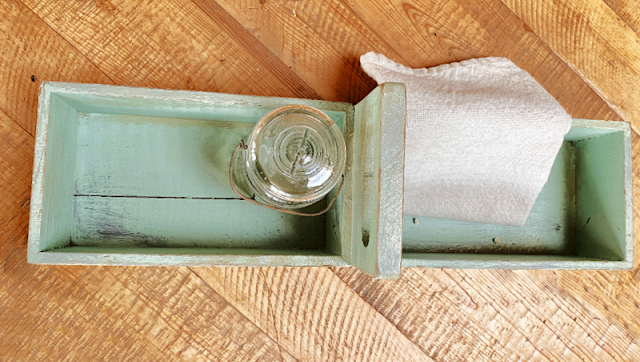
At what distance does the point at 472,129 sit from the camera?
1.66 ft

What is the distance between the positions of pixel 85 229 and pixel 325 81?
13.9 inches

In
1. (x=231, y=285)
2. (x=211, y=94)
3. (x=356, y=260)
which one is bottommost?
(x=231, y=285)

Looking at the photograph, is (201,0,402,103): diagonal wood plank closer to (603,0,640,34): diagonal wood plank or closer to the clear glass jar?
the clear glass jar

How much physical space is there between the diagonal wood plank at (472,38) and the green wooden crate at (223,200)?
9 cm

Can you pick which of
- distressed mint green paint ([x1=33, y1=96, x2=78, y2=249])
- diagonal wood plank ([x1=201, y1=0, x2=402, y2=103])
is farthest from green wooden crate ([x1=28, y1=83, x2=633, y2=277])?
diagonal wood plank ([x1=201, y1=0, x2=402, y2=103])

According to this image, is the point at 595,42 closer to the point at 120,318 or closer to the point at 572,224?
the point at 572,224

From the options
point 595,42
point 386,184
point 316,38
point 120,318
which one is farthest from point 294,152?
point 595,42

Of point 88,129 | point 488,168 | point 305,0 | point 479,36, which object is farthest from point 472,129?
point 88,129

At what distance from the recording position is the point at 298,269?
552 mm

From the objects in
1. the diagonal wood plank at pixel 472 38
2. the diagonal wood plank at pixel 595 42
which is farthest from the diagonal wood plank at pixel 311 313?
the diagonal wood plank at pixel 595 42

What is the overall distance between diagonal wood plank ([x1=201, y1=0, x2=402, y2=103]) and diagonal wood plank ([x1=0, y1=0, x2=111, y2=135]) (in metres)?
0.19

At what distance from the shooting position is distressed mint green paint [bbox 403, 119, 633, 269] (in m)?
0.49

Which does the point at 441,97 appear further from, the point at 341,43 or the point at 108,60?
the point at 108,60

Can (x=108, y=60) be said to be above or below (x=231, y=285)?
above
